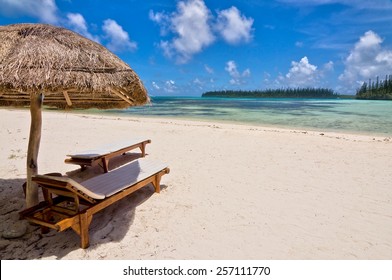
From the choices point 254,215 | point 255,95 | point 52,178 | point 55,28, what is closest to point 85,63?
point 55,28

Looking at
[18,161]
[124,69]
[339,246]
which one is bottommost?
[339,246]

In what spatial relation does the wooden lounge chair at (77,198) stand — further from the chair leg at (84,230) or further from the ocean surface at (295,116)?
the ocean surface at (295,116)

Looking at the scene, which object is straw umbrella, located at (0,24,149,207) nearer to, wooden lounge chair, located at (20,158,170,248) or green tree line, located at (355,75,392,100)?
wooden lounge chair, located at (20,158,170,248)

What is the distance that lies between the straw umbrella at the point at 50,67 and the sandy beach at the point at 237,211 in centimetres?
121

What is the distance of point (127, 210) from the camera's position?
423 cm

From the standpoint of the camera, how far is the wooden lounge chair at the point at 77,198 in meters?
2.97

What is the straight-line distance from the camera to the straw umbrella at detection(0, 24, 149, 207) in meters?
2.91

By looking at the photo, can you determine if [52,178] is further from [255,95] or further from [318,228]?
[255,95]

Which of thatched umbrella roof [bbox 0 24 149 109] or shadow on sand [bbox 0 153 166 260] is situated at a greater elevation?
thatched umbrella roof [bbox 0 24 149 109]

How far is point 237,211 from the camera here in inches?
168

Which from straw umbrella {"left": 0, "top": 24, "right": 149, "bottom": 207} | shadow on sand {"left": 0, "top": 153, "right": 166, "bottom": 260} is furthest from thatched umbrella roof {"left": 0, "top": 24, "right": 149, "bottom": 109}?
shadow on sand {"left": 0, "top": 153, "right": 166, "bottom": 260}

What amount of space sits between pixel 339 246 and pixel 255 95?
159 metres

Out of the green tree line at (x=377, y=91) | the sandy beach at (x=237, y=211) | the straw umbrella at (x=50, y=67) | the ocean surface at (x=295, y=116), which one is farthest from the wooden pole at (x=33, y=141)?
the green tree line at (x=377, y=91)

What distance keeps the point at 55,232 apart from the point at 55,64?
2.26 meters
